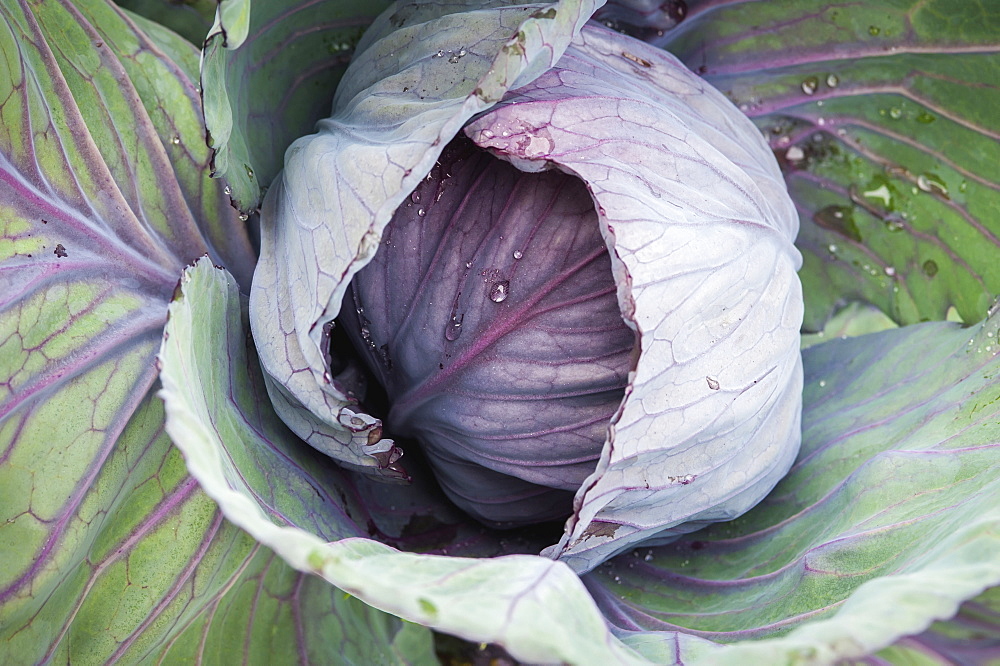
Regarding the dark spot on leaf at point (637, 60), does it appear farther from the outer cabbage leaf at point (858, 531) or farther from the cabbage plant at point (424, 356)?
the outer cabbage leaf at point (858, 531)

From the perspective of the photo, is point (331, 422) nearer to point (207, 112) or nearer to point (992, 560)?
point (207, 112)

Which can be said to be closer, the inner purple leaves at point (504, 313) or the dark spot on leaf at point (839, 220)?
the inner purple leaves at point (504, 313)

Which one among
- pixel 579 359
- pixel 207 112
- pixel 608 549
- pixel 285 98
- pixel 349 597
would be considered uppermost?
pixel 207 112

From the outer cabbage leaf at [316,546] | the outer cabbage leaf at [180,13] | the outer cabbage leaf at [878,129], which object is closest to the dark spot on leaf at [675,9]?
the outer cabbage leaf at [878,129]

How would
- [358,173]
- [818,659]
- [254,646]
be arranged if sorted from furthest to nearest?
[254,646] < [358,173] < [818,659]

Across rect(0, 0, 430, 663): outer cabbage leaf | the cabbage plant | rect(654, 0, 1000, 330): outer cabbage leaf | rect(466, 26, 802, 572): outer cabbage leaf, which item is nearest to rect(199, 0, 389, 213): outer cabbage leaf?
the cabbage plant

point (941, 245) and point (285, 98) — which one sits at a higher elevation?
point (285, 98)

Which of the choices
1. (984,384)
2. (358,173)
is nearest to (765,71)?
(984,384)

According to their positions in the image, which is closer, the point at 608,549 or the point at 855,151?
the point at 608,549
